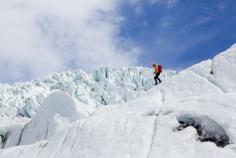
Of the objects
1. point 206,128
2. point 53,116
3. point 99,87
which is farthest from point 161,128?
point 99,87

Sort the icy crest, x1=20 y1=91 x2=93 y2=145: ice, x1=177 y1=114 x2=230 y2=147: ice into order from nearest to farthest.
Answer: x1=177 y1=114 x2=230 y2=147: ice, x1=20 y1=91 x2=93 y2=145: ice, the icy crest

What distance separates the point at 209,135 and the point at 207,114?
35.4 inches

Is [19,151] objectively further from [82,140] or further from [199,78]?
[199,78]

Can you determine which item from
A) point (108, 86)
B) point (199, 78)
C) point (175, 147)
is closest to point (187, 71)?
point (199, 78)

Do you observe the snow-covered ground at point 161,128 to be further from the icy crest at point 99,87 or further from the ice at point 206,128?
the icy crest at point 99,87

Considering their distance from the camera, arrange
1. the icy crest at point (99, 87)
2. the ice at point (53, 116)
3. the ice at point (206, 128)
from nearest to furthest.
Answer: the ice at point (206, 128) < the ice at point (53, 116) < the icy crest at point (99, 87)

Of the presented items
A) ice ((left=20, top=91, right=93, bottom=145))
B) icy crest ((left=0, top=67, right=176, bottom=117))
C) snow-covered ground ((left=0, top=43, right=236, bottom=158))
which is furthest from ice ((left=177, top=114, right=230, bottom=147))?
icy crest ((left=0, top=67, right=176, bottom=117))

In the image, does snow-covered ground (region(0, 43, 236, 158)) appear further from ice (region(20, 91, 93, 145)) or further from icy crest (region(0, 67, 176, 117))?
icy crest (region(0, 67, 176, 117))

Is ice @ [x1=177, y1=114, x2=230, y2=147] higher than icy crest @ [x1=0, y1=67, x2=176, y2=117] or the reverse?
the reverse

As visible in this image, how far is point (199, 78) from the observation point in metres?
22.3

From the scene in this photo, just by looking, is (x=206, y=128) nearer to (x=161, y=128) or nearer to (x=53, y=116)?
(x=161, y=128)

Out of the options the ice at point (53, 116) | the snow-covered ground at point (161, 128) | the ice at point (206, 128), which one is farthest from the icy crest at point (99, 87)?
the ice at point (206, 128)

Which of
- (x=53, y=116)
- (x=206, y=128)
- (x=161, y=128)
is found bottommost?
(x=53, y=116)

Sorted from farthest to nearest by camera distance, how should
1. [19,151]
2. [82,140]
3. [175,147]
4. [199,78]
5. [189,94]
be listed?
[199,78] < [189,94] < [19,151] < [82,140] < [175,147]
